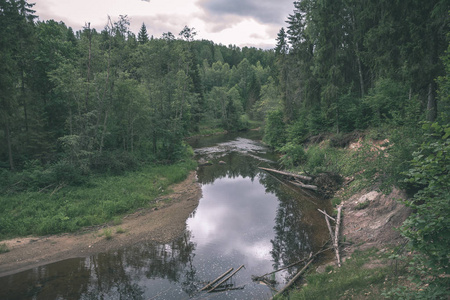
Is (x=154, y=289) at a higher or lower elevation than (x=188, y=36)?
lower

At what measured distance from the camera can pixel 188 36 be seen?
30078 millimetres

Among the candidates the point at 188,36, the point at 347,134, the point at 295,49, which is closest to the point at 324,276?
the point at 347,134

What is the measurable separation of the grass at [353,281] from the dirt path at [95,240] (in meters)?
8.06

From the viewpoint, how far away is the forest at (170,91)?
11.5 meters

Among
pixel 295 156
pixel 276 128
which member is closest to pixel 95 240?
pixel 295 156

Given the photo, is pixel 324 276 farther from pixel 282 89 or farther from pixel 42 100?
pixel 282 89

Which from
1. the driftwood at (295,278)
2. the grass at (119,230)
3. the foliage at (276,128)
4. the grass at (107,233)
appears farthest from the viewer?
the foliage at (276,128)

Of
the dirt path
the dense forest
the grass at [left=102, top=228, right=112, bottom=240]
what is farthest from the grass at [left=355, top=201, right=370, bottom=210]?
the dense forest

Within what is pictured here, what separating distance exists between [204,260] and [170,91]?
21279 millimetres

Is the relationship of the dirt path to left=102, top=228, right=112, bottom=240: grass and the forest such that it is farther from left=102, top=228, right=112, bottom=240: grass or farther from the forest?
the forest

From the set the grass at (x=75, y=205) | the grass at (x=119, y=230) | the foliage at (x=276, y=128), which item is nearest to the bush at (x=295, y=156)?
the foliage at (x=276, y=128)

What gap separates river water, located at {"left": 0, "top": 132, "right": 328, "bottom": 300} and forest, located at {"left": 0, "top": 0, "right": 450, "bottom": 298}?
18.0 ft

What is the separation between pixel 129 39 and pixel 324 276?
2654 cm

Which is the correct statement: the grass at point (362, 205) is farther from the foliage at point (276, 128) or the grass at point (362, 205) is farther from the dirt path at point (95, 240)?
the foliage at point (276, 128)
